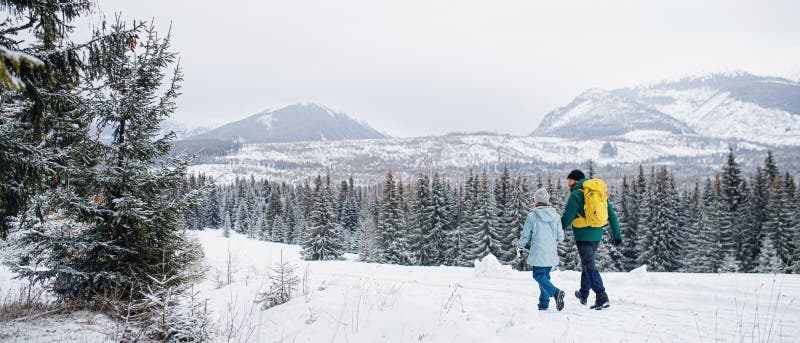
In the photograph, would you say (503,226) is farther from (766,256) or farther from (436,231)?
(766,256)

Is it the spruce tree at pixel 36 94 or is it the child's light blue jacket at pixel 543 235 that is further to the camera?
the child's light blue jacket at pixel 543 235

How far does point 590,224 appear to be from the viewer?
602 cm

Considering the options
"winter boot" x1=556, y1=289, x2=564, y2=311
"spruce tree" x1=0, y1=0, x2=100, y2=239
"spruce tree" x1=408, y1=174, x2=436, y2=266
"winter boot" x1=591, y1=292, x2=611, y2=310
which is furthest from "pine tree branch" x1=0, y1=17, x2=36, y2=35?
"spruce tree" x1=408, y1=174, x2=436, y2=266

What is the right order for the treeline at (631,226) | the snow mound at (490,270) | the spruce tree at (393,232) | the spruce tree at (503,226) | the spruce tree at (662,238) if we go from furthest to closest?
the spruce tree at (393,232), the spruce tree at (662,238), the spruce tree at (503,226), the treeline at (631,226), the snow mound at (490,270)

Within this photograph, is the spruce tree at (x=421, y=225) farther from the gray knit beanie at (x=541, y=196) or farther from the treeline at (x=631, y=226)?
the gray knit beanie at (x=541, y=196)

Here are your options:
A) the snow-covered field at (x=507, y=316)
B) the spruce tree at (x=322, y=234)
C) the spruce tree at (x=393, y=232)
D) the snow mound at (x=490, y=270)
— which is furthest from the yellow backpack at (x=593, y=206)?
the spruce tree at (x=322, y=234)

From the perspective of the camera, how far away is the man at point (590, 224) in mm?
6012

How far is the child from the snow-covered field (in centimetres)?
32

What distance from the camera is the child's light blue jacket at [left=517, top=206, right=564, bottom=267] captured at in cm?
607

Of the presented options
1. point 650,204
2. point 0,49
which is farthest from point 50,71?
point 650,204

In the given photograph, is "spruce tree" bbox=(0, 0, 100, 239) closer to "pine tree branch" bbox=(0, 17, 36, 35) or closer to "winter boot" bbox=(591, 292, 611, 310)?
"pine tree branch" bbox=(0, 17, 36, 35)

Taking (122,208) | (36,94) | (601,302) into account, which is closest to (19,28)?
(36,94)

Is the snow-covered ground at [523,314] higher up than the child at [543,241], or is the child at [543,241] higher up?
the child at [543,241]

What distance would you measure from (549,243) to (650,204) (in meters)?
39.6
